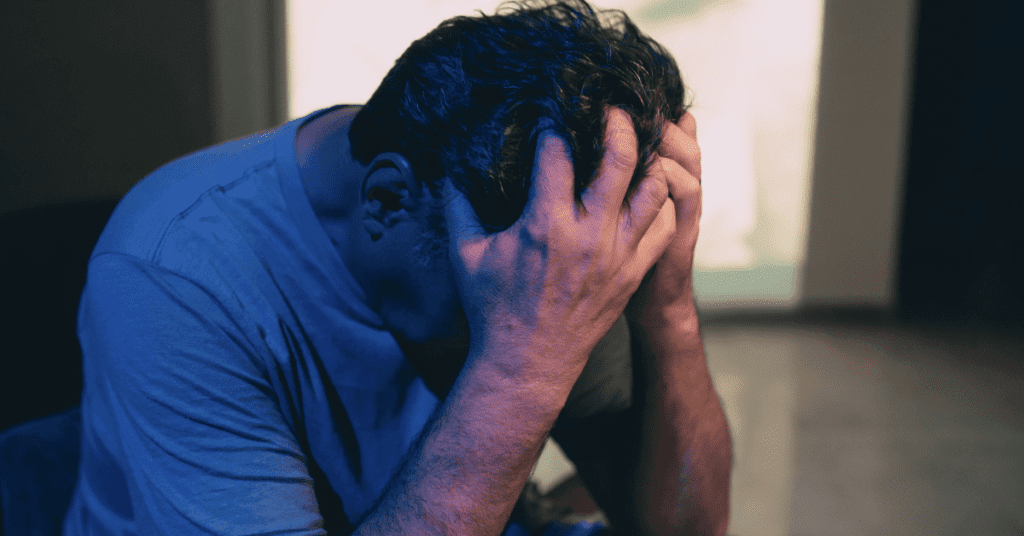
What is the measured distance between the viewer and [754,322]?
12.2 ft

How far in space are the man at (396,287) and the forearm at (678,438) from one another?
4 centimetres

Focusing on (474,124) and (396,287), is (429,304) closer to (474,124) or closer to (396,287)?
(396,287)

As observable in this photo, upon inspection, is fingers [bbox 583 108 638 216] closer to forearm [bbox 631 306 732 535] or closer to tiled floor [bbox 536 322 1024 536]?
forearm [bbox 631 306 732 535]

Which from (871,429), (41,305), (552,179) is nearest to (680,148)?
(552,179)

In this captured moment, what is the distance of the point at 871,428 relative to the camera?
8.39 ft

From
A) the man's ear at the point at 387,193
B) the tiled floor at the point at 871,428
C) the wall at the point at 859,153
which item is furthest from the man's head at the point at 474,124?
the wall at the point at 859,153

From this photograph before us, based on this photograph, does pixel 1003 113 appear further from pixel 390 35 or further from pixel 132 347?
pixel 132 347

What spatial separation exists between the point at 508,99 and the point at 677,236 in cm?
26

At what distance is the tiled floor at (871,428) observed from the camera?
204 cm

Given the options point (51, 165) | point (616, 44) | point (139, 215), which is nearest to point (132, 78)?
point (51, 165)

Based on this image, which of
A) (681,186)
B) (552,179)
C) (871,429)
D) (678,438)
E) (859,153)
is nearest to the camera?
(552,179)

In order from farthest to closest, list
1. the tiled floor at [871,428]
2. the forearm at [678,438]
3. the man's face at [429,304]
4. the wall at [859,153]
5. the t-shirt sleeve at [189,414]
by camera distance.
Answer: the wall at [859,153]
the tiled floor at [871,428]
the forearm at [678,438]
the man's face at [429,304]
the t-shirt sleeve at [189,414]

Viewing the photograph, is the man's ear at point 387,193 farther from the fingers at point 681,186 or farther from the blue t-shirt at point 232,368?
the fingers at point 681,186

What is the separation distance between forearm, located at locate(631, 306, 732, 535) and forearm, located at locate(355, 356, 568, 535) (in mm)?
284
